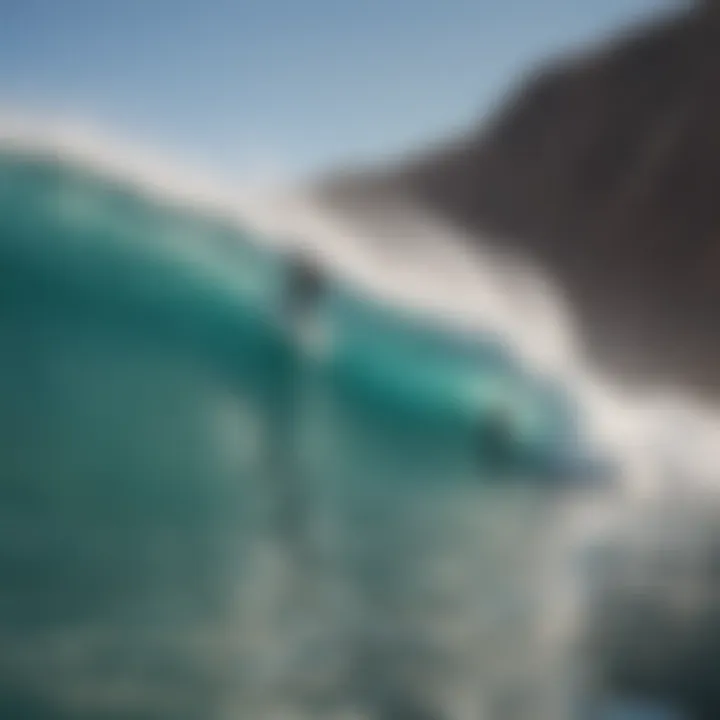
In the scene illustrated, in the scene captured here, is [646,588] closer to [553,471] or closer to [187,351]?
[553,471]

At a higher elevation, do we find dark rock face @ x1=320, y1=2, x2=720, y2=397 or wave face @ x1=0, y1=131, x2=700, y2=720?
dark rock face @ x1=320, y1=2, x2=720, y2=397

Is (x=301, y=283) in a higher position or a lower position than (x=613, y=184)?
lower

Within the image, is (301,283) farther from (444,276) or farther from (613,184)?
(613,184)

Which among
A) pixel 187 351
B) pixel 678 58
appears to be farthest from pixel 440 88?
pixel 187 351

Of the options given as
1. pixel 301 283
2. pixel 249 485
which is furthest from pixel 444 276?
pixel 249 485

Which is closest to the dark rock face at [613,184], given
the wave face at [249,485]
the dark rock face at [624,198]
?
the dark rock face at [624,198]

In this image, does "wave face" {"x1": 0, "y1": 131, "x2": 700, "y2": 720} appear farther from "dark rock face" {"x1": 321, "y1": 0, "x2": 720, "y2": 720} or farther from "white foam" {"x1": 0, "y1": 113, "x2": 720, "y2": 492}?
"dark rock face" {"x1": 321, "y1": 0, "x2": 720, "y2": 720}

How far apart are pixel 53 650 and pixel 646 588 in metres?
0.74

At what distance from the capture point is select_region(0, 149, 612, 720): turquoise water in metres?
1.40

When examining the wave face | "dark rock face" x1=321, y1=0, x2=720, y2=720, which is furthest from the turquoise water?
"dark rock face" x1=321, y1=0, x2=720, y2=720

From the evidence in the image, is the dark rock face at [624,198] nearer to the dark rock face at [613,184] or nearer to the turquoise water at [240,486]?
the dark rock face at [613,184]

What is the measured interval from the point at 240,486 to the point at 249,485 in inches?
0.5

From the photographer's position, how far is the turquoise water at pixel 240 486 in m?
1.40

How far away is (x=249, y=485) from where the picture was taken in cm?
144
